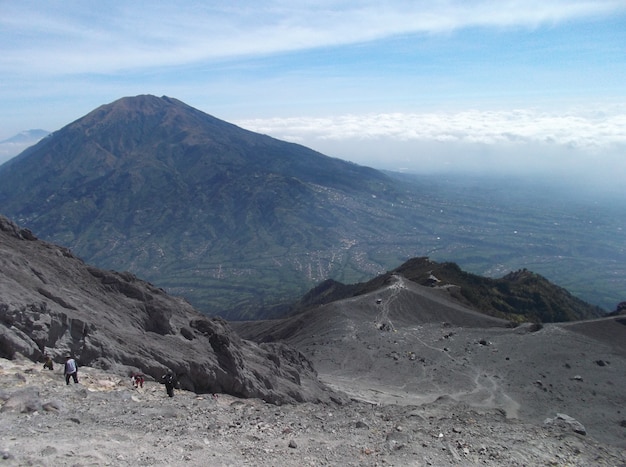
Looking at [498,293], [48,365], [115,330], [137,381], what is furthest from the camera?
[498,293]

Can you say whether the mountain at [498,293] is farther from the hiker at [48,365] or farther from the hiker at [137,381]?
the hiker at [48,365]

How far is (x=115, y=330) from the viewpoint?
19.3 metres

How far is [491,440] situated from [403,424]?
2.88m

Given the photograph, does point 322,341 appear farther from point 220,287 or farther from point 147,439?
point 220,287

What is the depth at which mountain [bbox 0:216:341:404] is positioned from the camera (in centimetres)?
1595

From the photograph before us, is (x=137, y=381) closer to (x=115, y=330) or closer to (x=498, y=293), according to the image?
(x=115, y=330)

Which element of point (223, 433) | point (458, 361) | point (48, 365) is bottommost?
point (458, 361)

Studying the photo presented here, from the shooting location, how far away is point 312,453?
505 inches

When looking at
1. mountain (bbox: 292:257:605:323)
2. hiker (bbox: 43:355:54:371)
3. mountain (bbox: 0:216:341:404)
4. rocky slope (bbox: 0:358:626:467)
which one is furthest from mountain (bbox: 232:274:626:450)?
hiker (bbox: 43:355:54:371)

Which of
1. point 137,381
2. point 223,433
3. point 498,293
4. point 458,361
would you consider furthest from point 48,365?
point 498,293

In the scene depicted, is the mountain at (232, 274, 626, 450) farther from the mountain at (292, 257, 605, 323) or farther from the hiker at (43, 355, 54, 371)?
the hiker at (43, 355, 54, 371)

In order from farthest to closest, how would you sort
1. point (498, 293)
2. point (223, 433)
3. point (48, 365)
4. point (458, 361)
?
point (498, 293), point (458, 361), point (48, 365), point (223, 433)

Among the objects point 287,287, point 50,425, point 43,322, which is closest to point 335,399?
point 43,322

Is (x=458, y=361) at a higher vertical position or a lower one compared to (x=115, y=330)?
lower
